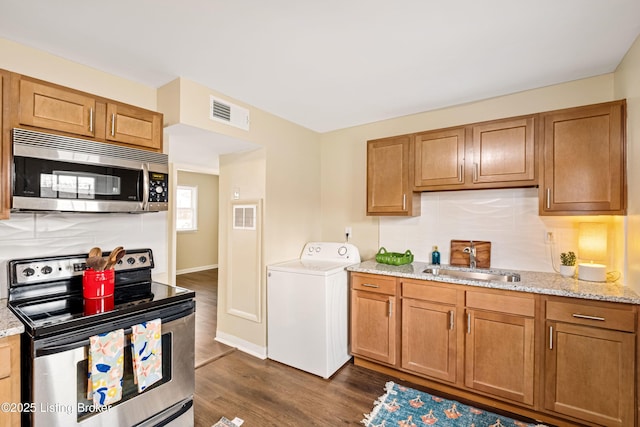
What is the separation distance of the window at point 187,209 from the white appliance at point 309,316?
4617mm

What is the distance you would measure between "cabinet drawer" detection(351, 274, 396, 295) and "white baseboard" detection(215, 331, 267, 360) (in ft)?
3.77

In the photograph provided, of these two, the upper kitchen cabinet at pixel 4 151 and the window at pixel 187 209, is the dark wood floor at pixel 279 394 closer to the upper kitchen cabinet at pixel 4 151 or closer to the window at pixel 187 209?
the upper kitchen cabinet at pixel 4 151

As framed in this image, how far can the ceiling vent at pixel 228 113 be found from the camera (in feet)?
8.29

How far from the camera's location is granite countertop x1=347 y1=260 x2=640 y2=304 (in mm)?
1822

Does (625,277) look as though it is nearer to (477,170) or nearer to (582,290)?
(582,290)

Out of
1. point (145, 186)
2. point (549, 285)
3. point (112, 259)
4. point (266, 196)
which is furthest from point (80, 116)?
point (549, 285)

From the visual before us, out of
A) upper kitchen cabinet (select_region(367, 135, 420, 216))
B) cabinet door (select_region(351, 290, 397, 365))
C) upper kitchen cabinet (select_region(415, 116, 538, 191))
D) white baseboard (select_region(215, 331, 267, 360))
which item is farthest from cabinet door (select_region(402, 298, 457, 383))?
white baseboard (select_region(215, 331, 267, 360))

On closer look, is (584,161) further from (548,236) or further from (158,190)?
(158,190)

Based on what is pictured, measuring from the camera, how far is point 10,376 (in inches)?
51.9

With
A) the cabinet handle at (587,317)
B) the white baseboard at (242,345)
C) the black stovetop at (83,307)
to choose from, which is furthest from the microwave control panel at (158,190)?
the cabinet handle at (587,317)

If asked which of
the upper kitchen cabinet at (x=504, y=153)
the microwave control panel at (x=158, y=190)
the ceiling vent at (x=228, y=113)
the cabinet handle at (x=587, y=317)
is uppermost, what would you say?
the ceiling vent at (x=228, y=113)

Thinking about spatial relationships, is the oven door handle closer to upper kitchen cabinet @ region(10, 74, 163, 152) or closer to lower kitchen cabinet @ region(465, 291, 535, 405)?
upper kitchen cabinet @ region(10, 74, 163, 152)

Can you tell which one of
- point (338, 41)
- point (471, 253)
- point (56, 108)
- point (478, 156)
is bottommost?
point (471, 253)

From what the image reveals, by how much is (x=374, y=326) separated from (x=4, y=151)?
2756mm
